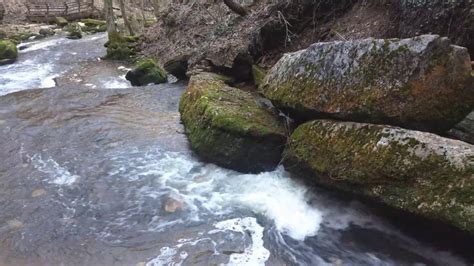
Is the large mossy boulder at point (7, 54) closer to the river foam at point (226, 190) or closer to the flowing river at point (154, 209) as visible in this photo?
the flowing river at point (154, 209)

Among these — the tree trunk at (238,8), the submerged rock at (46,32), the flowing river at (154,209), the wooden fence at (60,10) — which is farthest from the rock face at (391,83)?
the wooden fence at (60,10)

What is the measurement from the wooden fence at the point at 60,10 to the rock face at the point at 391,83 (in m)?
26.5

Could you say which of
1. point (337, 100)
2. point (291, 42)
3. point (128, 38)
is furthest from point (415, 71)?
point (128, 38)

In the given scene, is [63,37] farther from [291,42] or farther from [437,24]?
[437,24]

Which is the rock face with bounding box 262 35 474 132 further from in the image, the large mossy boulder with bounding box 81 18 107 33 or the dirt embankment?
the large mossy boulder with bounding box 81 18 107 33

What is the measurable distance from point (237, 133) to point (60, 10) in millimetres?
27667

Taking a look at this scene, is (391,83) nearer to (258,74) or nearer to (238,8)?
(258,74)

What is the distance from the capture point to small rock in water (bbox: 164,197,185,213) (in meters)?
5.30

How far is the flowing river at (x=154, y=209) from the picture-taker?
438 cm

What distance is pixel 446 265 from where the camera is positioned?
4043mm

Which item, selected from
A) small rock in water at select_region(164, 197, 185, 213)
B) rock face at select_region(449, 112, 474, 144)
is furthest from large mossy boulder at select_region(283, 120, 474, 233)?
small rock in water at select_region(164, 197, 185, 213)

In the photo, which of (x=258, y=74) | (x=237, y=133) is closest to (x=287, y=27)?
(x=258, y=74)

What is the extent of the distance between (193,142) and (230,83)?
2.91 metres

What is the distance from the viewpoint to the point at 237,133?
233 inches
